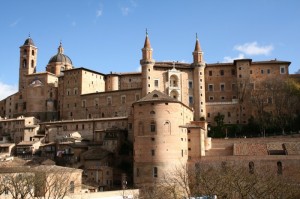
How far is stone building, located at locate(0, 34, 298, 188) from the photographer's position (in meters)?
51.0

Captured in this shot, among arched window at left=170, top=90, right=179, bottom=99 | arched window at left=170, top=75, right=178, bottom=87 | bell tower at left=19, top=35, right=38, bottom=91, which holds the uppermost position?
bell tower at left=19, top=35, right=38, bottom=91

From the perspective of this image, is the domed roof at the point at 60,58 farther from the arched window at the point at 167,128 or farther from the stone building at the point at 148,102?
the arched window at the point at 167,128

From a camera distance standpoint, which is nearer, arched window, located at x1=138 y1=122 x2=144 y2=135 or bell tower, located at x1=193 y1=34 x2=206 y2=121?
arched window, located at x1=138 y1=122 x2=144 y2=135

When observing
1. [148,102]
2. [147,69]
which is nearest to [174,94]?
[147,69]

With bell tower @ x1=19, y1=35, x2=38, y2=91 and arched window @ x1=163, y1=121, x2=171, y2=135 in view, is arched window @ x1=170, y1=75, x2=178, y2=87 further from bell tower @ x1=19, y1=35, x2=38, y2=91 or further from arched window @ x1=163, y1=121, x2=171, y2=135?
bell tower @ x1=19, y1=35, x2=38, y2=91

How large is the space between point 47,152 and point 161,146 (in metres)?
21.2

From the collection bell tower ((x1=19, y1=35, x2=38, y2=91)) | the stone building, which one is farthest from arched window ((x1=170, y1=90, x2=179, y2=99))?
bell tower ((x1=19, y1=35, x2=38, y2=91))

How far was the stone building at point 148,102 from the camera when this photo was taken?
51000 millimetres

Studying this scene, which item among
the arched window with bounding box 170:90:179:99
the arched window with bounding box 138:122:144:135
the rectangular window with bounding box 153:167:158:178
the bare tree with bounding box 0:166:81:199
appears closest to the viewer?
the bare tree with bounding box 0:166:81:199

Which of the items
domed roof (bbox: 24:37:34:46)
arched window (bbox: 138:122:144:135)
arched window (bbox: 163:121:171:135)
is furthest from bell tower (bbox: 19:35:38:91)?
arched window (bbox: 163:121:171:135)

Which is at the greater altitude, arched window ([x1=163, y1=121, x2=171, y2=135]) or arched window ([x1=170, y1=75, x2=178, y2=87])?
arched window ([x1=170, y1=75, x2=178, y2=87])

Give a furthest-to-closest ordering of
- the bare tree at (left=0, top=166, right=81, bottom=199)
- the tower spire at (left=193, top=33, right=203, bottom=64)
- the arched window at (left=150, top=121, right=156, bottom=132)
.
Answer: the tower spire at (left=193, top=33, right=203, bottom=64)
the arched window at (left=150, top=121, right=156, bottom=132)
the bare tree at (left=0, top=166, right=81, bottom=199)

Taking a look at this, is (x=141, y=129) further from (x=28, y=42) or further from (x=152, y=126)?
(x=28, y=42)

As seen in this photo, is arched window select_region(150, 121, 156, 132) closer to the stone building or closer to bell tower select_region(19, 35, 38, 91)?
the stone building
